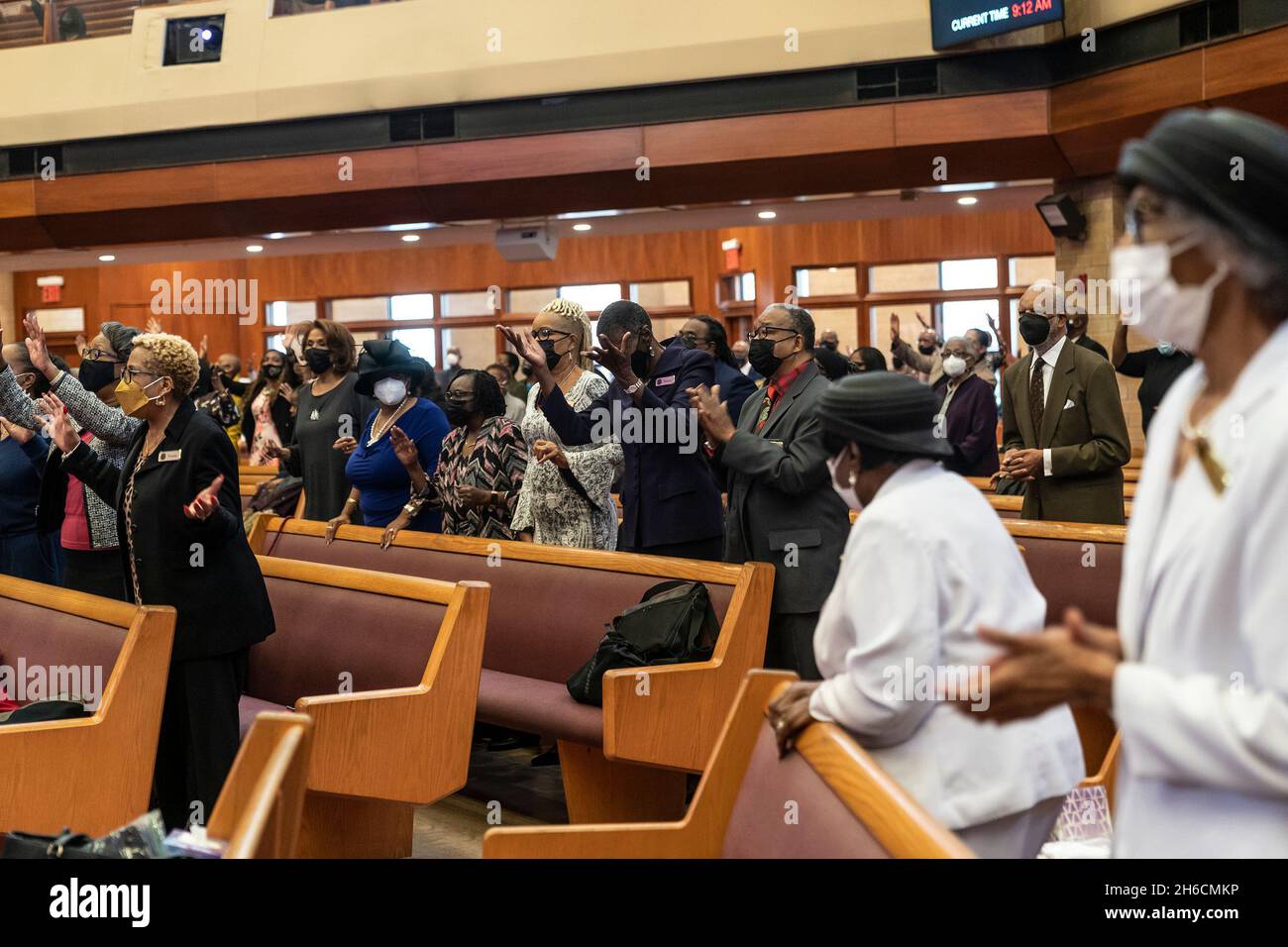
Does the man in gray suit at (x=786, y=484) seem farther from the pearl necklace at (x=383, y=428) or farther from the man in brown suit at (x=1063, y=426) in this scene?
the pearl necklace at (x=383, y=428)

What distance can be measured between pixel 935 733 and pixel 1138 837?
27.5 inches

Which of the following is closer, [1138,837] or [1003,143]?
[1138,837]

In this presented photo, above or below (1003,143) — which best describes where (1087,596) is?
below

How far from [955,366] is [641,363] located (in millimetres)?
2799

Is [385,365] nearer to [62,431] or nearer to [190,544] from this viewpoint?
[62,431]

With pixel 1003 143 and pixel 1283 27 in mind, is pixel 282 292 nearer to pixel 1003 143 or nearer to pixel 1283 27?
pixel 1003 143

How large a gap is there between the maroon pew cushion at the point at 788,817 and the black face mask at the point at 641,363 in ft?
8.16

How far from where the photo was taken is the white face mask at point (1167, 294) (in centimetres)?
141

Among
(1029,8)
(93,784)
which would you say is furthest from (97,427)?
(1029,8)

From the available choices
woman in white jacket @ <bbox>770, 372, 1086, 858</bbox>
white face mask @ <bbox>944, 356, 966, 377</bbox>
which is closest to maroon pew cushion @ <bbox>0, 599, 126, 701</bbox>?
woman in white jacket @ <bbox>770, 372, 1086, 858</bbox>

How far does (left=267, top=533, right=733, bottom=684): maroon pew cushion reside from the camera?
15.0ft

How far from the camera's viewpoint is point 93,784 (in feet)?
11.3

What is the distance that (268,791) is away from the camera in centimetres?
182

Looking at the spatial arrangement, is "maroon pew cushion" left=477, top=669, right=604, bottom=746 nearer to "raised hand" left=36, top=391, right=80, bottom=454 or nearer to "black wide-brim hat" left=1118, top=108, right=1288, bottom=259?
"raised hand" left=36, top=391, right=80, bottom=454
